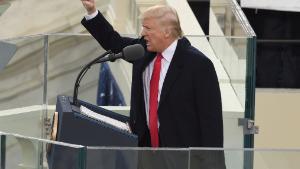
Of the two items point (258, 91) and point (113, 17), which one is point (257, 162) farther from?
point (258, 91)

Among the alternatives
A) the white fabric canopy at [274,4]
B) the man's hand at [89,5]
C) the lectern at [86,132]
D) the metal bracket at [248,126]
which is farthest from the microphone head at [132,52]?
the white fabric canopy at [274,4]

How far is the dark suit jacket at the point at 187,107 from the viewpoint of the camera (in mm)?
5523

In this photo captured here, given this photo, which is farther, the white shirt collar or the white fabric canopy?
the white fabric canopy

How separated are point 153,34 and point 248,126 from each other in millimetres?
2117

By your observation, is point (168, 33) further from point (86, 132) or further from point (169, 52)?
point (86, 132)

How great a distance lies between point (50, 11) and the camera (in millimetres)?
11062

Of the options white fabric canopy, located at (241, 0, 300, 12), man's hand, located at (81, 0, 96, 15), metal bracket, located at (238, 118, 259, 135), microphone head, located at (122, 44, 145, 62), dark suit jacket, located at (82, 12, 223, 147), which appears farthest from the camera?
white fabric canopy, located at (241, 0, 300, 12)

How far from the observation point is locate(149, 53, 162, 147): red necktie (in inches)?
219

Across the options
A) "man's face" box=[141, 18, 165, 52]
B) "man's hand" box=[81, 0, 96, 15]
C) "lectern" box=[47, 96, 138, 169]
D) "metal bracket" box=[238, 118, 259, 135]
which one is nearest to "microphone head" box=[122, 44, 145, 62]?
"man's face" box=[141, 18, 165, 52]

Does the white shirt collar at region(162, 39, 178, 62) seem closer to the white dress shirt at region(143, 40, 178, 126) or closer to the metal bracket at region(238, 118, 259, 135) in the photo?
the white dress shirt at region(143, 40, 178, 126)

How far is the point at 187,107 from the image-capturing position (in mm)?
5543

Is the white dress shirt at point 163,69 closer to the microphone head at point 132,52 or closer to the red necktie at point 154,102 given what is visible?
the red necktie at point 154,102

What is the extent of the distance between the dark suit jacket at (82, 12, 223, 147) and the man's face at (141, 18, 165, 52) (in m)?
0.11

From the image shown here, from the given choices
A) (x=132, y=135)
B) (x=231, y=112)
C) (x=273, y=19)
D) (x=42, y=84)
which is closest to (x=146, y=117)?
(x=132, y=135)
